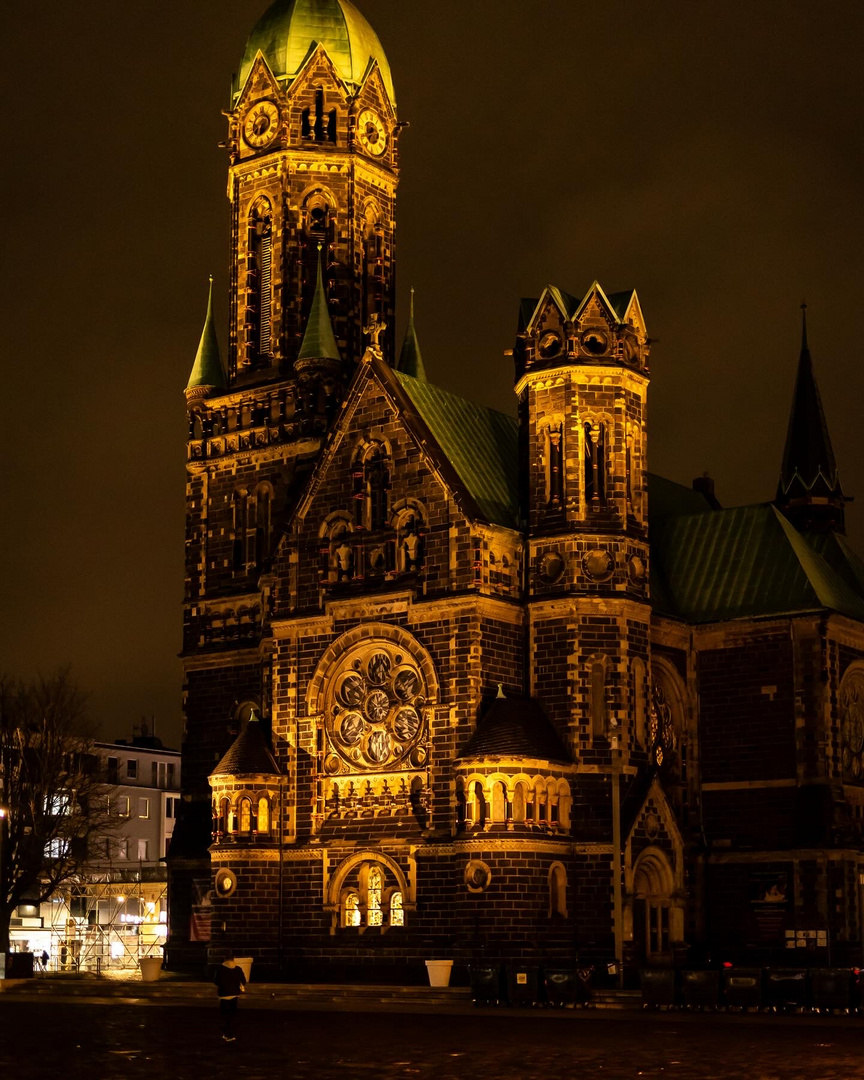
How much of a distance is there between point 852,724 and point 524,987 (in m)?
22.7

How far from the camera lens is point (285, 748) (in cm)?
6712

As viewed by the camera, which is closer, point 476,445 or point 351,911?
point 351,911

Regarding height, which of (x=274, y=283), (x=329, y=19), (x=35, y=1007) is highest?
(x=329, y=19)

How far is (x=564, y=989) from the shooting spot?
171 feet

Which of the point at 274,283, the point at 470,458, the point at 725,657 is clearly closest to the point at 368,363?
the point at 470,458

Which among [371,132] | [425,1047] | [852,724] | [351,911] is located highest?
[371,132]

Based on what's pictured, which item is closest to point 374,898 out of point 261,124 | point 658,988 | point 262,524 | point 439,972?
point 439,972

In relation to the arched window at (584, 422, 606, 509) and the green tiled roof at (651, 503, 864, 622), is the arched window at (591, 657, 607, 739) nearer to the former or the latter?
the arched window at (584, 422, 606, 509)

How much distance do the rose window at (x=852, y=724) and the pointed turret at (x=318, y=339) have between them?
77.3ft

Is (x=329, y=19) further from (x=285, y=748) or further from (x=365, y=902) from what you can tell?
(x=365, y=902)

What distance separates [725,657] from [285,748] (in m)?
17.1

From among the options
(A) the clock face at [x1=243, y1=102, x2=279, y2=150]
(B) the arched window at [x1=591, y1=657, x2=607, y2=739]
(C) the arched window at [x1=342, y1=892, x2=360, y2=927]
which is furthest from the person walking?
(A) the clock face at [x1=243, y1=102, x2=279, y2=150]

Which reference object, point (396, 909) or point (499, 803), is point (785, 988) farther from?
point (396, 909)

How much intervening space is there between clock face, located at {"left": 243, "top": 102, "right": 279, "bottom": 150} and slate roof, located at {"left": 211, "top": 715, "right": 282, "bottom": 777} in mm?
25454
